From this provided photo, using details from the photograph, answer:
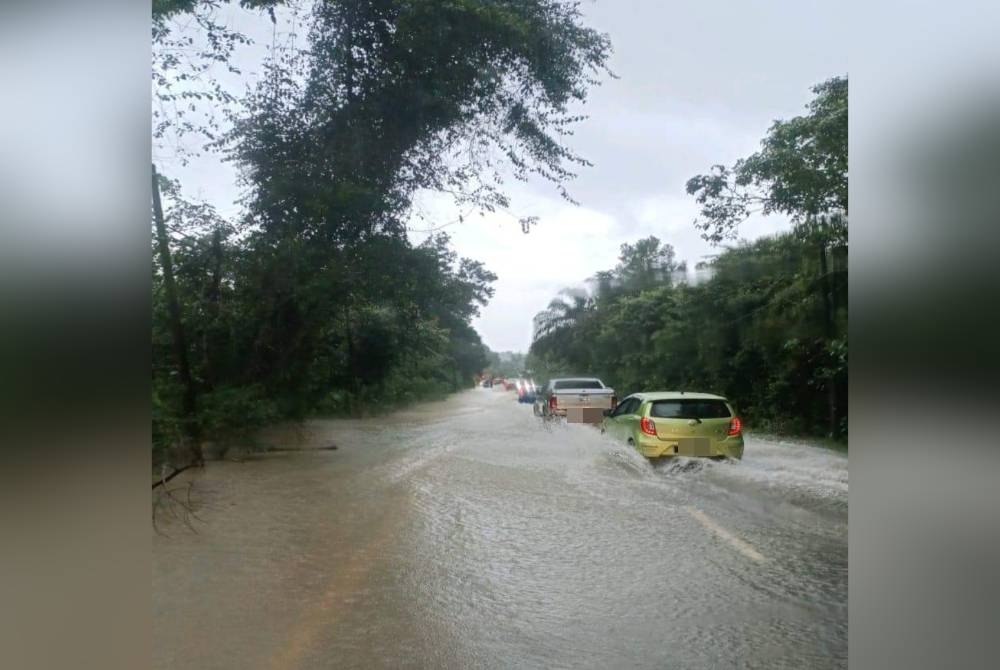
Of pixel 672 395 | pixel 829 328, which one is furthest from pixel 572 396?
pixel 829 328

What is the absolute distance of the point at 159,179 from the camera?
12.2 feet

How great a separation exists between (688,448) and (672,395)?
306 millimetres

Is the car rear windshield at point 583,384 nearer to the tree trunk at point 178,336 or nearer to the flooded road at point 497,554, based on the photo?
the flooded road at point 497,554

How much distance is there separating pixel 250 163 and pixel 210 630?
2.45 metres

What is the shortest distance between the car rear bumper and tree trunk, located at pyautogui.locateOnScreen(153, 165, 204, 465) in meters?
2.44

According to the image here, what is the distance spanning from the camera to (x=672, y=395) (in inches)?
156

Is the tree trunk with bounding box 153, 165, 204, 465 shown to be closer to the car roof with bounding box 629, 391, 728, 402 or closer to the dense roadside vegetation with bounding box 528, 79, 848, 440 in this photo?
the dense roadside vegetation with bounding box 528, 79, 848, 440

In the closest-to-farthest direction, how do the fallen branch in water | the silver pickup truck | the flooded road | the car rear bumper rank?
the flooded road < the fallen branch in water < the car rear bumper < the silver pickup truck

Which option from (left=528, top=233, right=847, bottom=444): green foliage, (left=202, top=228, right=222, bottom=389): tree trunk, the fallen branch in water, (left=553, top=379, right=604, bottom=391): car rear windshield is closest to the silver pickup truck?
(left=553, top=379, right=604, bottom=391): car rear windshield

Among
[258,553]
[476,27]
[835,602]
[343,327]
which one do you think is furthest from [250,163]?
[835,602]

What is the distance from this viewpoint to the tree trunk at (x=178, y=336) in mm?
3738

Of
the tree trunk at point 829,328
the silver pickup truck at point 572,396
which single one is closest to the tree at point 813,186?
the tree trunk at point 829,328

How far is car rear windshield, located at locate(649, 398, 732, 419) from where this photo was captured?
3.87 m

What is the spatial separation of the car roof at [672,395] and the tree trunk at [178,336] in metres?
2.44
